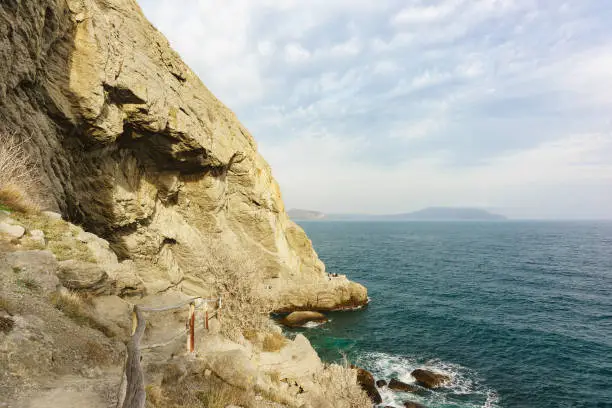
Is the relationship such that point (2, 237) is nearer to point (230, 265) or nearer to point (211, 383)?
point (211, 383)

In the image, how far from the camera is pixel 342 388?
1903 centimetres

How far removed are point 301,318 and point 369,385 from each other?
15682mm

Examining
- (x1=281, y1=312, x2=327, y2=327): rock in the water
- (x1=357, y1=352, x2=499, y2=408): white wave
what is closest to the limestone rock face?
(x1=281, y1=312, x2=327, y2=327): rock in the water

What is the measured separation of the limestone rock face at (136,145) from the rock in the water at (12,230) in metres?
5.36

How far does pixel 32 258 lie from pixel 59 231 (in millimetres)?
3931

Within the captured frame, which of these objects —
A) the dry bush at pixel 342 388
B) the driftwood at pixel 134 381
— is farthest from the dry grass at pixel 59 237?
the dry bush at pixel 342 388

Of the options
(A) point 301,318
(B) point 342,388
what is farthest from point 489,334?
(B) point 342,388

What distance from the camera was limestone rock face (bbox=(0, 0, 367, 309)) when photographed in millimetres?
17594

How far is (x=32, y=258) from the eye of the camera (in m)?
11.4

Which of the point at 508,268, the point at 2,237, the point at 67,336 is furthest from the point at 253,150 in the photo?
the point at 508,268

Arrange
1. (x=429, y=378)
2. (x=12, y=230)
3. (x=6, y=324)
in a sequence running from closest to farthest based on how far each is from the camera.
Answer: (x=6, y=324) → (x=12, y=230) → (x=429, y=378)

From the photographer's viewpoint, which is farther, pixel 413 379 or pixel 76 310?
pixel 413 379

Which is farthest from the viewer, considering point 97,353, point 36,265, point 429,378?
point 429,378

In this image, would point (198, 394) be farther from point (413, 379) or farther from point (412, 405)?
point (413, 379)
